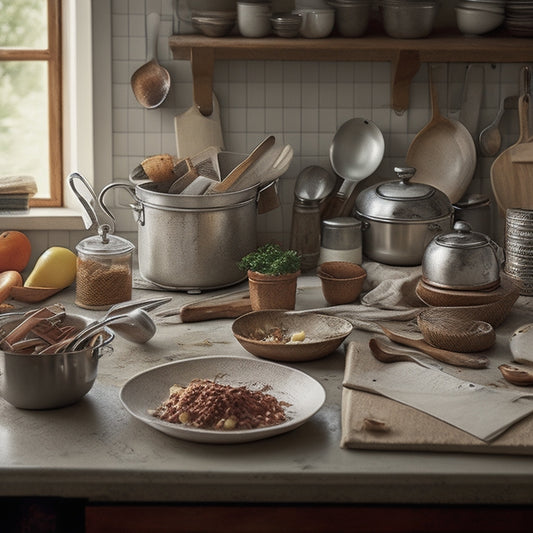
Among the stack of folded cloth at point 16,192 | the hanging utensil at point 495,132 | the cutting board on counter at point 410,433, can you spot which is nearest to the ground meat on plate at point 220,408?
the cutting board on counter at point 410,433

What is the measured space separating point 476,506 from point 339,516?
21 centimetres

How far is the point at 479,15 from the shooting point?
2.43 meters

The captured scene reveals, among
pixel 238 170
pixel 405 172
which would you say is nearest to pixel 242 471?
pixel 238 170

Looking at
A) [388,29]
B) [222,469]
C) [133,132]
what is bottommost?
[222,469]

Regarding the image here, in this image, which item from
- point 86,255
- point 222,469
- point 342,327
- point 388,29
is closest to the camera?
point 222,469

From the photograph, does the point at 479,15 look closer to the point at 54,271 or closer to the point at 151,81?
the point at 151,81

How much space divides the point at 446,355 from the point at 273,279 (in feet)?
1.45

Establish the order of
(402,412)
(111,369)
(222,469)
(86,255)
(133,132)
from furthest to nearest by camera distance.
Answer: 1. (133,132)
2. (86,255)
3. (111,369)
4. (402,412)
5. (222,469)

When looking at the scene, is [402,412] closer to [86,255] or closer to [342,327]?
[342,327]

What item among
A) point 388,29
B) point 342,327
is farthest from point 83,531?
point 388,29

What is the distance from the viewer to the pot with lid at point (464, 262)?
2111mm

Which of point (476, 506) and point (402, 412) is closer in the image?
point (476, 506)

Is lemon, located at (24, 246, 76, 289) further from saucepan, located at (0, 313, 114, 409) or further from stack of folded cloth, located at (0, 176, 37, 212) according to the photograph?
saucepan, located at (0, 313, 114, 409)

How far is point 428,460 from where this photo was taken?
4.90 ft
